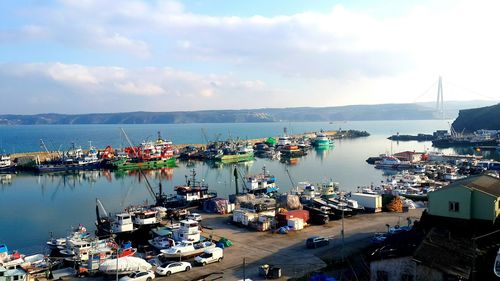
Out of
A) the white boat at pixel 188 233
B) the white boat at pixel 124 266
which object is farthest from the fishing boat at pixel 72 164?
the white boat at pixel 124 266

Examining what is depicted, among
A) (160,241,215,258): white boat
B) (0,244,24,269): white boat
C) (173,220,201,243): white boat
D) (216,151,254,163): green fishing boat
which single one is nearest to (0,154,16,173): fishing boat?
(216,151,254,163): green fishing boat

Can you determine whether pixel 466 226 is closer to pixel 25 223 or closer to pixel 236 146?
pixel 25 223

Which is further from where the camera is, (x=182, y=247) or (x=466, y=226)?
(x=182, y=247)

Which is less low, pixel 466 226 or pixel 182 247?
pixel 466 226

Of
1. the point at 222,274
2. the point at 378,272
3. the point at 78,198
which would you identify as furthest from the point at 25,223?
the point at 378,272

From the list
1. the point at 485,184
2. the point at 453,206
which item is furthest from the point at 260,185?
the point at 453,206
